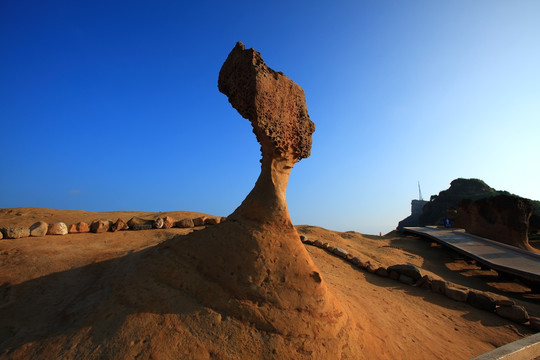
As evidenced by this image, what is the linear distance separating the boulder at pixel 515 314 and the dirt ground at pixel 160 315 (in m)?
0.13

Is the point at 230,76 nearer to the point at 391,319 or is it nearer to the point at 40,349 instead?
the point at 40,349

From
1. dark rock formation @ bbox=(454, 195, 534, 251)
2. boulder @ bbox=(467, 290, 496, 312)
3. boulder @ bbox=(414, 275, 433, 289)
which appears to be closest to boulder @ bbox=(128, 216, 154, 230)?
boulder @ bbox=(414, 275, 433, 289)

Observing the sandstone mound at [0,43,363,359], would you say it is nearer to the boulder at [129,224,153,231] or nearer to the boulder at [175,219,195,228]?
the boulder at [129,224,153,231]

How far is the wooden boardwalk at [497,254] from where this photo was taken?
24.7 ft

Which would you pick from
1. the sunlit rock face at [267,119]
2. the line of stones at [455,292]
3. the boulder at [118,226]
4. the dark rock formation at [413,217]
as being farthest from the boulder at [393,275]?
the dark rock formation at [413,217]

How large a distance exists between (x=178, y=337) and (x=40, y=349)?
1.23m

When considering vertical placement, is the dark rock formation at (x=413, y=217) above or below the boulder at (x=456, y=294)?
above

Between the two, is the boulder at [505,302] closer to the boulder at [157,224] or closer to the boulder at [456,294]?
the boulder at [456,294]

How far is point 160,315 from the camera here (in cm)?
271

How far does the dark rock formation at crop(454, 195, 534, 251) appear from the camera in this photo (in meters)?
11.2

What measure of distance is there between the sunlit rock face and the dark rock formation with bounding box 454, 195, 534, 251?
12.0 metres

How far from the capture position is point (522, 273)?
24.0 ft

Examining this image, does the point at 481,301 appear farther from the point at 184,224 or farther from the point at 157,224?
the point at 157,224

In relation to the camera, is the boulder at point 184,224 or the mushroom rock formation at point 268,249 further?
the boulder at point 184,224
